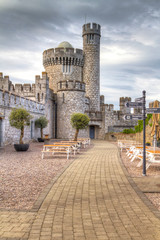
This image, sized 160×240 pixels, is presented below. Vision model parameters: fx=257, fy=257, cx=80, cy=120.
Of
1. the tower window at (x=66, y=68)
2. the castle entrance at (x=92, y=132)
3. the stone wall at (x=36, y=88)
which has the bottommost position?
the castle entrance at (x=92, y=132)

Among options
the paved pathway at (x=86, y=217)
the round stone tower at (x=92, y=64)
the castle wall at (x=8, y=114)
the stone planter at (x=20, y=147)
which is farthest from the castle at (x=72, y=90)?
the paved pathway at (x=86, y=217)

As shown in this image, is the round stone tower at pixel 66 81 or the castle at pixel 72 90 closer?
the castle at pixel 72 90

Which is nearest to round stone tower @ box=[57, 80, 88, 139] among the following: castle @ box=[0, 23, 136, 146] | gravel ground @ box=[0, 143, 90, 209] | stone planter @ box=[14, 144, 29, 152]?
castle @ box=[0, 23, 136, 146]

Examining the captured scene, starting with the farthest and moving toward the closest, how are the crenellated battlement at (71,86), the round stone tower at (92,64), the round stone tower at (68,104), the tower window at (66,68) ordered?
the round stone tower at (92,64)
the tower window at (66,68)
the round stone tower at (68,104)
the crenellated battlement at (71,86)

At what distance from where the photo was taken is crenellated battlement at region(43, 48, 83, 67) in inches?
1524

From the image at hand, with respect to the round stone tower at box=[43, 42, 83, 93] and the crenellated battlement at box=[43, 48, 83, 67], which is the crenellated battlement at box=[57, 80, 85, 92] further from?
the crenellated battlement at box=[43, 48, 83, 67]

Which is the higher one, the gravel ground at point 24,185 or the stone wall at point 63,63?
the stone wall at point 63,63

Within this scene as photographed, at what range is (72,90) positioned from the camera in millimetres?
33625

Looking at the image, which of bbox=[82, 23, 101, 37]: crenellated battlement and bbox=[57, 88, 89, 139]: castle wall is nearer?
bbox=[57, 88, 89, 139]: castle wall

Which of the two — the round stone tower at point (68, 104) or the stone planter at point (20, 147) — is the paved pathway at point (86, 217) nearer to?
the stone planter at point (20, 147)

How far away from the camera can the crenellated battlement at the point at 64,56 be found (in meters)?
38.7

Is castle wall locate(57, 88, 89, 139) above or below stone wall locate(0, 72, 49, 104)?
below

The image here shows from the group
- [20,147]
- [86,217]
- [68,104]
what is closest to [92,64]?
[68,104]

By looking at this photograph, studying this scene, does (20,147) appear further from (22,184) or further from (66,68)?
(66,68)
